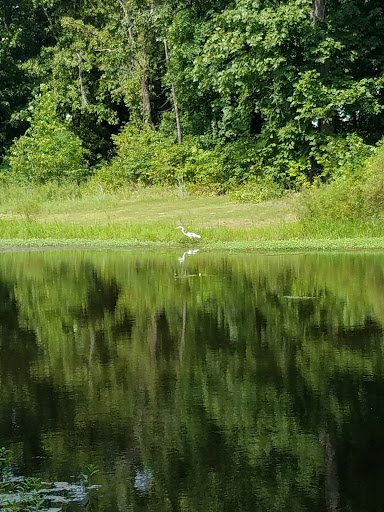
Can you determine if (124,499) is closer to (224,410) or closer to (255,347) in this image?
(224,410)

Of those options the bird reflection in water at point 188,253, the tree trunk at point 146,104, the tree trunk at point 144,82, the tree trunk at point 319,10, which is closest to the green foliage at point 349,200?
Result: the bird reflection in water at point 188,253

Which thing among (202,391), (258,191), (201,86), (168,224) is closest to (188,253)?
(168,224)

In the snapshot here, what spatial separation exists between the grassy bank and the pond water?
8877mm

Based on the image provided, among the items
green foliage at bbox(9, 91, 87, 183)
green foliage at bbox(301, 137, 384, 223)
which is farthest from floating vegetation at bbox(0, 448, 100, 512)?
green foliage at bbox(9, 91, 87, 183)

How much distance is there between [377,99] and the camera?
41.3m

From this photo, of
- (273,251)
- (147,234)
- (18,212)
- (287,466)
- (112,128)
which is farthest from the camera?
(112,128)

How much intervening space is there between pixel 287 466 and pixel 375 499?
35.8 inches

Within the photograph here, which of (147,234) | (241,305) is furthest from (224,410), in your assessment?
(147,234)

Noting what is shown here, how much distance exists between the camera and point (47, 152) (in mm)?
→ 50250

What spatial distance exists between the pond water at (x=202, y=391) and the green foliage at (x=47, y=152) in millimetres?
30486

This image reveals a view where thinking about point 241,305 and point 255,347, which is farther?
point 241,305

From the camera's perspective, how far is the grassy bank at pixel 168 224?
28734mm

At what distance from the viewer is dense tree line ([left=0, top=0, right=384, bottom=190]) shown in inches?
1599

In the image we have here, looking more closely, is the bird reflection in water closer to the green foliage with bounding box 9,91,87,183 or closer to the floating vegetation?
the floating vegetation
